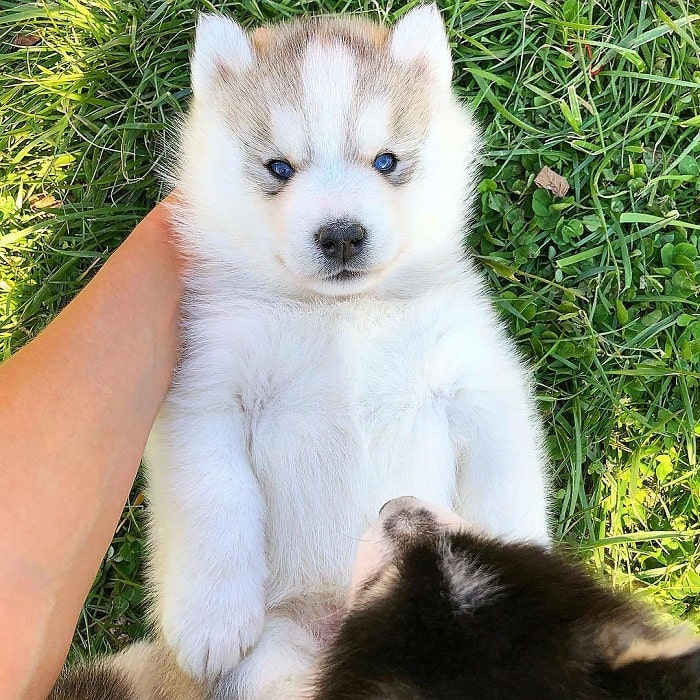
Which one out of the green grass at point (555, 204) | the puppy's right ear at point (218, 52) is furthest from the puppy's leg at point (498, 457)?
the puppy's right ear at point (218, 52)

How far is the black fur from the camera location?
4.28 feet

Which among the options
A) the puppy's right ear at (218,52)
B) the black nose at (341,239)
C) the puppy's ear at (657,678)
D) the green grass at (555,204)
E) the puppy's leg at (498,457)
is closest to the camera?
the puppy's ear at (657,678)

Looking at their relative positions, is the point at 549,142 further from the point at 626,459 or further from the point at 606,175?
the point at 626,459

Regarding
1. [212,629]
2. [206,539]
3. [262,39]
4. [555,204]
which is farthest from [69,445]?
[555,204]

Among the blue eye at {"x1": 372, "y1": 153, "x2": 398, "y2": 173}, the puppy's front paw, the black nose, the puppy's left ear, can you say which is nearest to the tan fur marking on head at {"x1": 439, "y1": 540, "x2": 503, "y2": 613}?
the puppy's front paw

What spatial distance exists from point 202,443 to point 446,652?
108 centimetres

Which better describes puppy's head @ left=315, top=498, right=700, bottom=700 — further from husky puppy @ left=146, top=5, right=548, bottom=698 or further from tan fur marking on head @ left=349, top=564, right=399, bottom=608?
husky puppy @ left=146, top=5, right=548, bottom=698

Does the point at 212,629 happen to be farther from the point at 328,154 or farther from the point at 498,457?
the point at 328,154

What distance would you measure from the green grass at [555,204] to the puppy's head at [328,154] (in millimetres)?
671

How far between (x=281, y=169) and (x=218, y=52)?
598 millimetres

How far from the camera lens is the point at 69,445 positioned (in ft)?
6.68

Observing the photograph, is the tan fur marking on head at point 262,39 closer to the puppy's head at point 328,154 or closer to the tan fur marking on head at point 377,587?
the puppy's head at point 328,154

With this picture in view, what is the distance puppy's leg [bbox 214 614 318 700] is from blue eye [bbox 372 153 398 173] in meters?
1.50

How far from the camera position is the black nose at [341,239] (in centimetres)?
204
